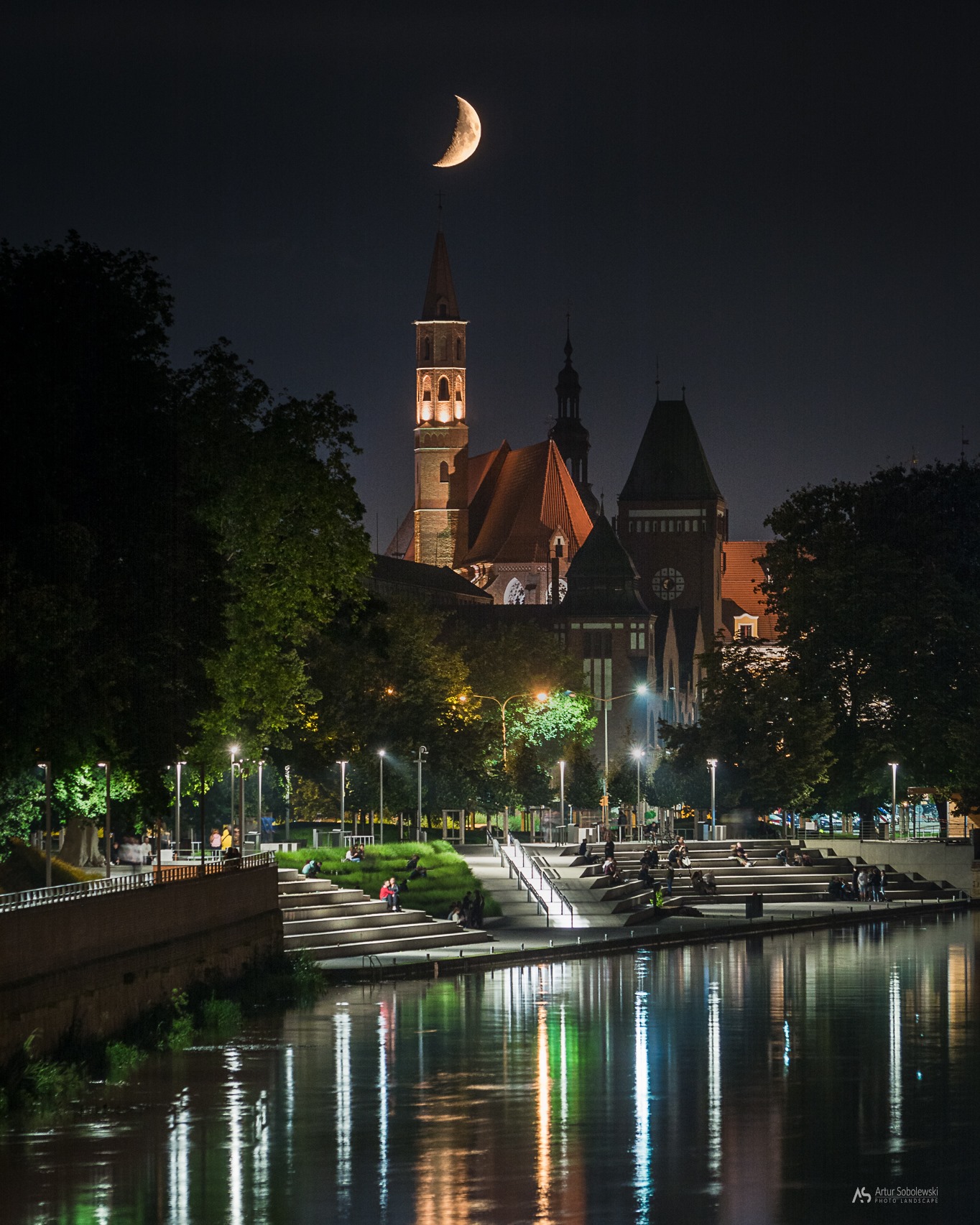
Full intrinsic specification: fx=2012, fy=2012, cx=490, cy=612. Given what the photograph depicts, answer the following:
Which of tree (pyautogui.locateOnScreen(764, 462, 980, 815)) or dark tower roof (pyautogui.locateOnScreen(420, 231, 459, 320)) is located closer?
tree (pyautogui.locateOnScreen(764, 462, 980, 815))

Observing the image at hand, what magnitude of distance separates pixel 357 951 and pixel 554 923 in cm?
1027

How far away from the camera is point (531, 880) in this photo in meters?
56.4

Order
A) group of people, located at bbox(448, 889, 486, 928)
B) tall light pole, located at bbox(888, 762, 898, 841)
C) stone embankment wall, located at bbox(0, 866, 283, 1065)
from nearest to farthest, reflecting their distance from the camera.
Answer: stone embankment wall, located at bbox(0, 866, 283, 1065) < group of people, located at bbox(448, 889, 486, 928) < tall light pole, located at bbox(888, 762, 898, 841)

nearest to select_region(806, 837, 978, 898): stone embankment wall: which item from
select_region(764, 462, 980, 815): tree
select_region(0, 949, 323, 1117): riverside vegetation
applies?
select_region(764, 462, 980, 815): tree

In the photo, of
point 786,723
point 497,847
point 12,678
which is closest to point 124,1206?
point 12,678

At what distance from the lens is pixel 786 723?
75438mm

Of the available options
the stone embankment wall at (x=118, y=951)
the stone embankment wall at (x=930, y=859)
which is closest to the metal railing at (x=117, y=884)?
the stone embankment wall at (x=118, y=951)

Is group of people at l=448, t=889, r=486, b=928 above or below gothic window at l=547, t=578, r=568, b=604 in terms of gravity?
below

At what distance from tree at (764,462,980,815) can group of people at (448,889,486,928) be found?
30.0m

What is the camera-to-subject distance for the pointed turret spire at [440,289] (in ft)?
497

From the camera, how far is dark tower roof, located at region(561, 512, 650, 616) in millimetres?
127500

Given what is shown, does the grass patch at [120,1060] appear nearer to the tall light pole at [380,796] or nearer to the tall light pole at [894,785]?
the tall light pole at [380,796]

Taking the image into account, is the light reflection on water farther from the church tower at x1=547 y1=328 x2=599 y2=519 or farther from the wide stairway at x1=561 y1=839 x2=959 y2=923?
the church tower at x1=547 y1=328 x2=599 y2=519

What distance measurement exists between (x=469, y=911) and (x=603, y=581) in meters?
81.6
